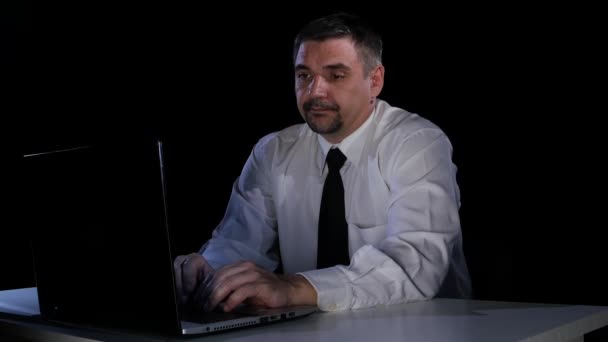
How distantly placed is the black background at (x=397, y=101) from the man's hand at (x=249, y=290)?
1.21 feet

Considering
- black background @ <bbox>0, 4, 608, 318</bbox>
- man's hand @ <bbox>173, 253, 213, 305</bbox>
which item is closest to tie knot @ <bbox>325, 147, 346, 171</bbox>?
black background @ <bbox>0, 4, 608, 318</bbox>

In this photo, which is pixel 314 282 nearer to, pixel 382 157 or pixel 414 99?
pixel 382 157

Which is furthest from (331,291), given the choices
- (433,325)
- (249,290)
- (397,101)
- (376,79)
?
(397,101)

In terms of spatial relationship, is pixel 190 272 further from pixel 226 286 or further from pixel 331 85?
pixel 331 85

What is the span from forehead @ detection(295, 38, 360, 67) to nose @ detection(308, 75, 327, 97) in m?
0.05

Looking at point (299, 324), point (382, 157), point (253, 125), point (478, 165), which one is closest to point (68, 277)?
point (299, 324)

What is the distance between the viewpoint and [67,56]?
3.18 metres

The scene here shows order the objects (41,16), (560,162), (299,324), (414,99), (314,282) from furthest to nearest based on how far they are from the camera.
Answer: (41,16)
(414,99)
(560,162)
(314,282)
(299,324)

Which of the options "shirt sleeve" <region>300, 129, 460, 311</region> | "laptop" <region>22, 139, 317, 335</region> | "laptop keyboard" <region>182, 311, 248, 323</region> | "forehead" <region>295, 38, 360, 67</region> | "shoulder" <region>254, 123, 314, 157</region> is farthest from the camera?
"shoulder" <region>254, 123, 314, 157</region>

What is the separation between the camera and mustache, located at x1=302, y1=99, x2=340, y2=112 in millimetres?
2135

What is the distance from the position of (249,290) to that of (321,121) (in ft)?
3.29

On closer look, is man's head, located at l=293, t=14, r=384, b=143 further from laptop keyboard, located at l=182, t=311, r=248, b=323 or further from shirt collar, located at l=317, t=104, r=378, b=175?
laptop keyboard, located at l=182, t=311, r=248, b=323

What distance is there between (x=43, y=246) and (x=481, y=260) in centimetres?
127

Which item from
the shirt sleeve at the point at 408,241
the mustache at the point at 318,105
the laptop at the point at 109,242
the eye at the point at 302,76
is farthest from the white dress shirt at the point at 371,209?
the laptop at the point at 109,242
